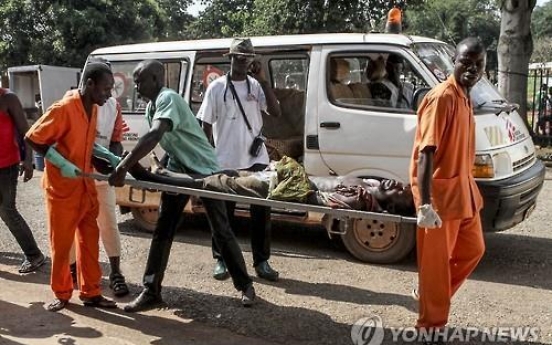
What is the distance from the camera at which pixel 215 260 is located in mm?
→ 5684

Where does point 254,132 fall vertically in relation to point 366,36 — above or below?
below

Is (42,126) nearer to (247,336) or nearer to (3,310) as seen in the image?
(3,310)

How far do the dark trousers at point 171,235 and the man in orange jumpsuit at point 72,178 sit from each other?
403mm

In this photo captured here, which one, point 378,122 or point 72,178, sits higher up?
point 378,122

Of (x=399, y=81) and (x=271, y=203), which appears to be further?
(x=399, y=81)

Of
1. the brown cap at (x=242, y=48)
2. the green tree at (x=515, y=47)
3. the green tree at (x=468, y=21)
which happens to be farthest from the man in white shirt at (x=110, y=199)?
the green tree at (x=468, y=21)

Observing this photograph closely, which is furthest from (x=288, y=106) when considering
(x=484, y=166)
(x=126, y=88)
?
(x=484, y=166)

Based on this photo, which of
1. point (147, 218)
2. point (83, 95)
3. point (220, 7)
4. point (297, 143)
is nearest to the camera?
point (83, 95)

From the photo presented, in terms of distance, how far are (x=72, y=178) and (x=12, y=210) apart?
1.45 meters

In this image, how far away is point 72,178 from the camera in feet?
13.9

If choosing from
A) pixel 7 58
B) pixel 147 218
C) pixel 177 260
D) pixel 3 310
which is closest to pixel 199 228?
pixel 147 218

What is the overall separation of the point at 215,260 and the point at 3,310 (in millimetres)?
1837

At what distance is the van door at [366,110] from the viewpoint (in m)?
5.34

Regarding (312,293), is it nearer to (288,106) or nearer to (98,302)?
(98,302)
